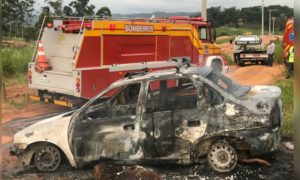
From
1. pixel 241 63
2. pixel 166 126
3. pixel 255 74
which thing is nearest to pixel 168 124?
pixel 166 126

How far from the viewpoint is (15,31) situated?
33.3m

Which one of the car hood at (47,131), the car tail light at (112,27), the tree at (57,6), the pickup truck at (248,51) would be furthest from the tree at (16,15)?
the car hood at (47,131)

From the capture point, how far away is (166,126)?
229 inches

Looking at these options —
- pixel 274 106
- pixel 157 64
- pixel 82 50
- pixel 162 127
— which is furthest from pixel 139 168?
pixel 157 64

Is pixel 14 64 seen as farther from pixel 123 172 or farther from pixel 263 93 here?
pixel 263 93

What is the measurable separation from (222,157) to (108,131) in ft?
5.37

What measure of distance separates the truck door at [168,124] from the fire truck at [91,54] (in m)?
4.39

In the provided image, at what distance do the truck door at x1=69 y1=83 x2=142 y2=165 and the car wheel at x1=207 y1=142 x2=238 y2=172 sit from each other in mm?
1037

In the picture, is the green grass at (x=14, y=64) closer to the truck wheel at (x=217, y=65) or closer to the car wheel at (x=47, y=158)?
the truck wheel at (x=217, y=65)

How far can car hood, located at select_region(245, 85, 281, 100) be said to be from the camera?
234 inches

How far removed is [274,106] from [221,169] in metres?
1.12

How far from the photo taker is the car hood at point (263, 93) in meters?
5.94

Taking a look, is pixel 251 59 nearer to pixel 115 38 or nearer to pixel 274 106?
pixel 115 38

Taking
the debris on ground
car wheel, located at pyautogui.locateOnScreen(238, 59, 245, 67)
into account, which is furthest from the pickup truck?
the debris on ground
